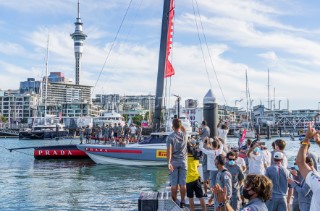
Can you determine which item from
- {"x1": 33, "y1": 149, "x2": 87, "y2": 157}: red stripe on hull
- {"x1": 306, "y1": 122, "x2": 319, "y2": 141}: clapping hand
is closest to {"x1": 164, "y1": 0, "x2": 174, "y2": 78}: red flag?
{"x1": 33, "y1": 149, "x2": 87, "y2": 157}: red stripe on hull

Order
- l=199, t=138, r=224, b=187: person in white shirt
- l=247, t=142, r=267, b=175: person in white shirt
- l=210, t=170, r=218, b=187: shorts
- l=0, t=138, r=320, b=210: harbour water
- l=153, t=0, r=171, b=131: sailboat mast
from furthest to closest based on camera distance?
1. l=153, t=0, r=171, b=131: sailboat mast
2. l=0, t=138, r=320, b=210: harbour water
3. l=247, t=142, r=267, b=175: person in white shirt
4. l=199, t=138, r=224, b=187: person in white shirt
5. l=210, t=170, r=218, b=187: shorts

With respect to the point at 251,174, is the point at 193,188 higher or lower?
lower

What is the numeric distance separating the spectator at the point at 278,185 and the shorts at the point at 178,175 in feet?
7.40

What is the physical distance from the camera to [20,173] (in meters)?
25.3

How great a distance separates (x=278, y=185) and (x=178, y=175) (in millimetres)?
2524

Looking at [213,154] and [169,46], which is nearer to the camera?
[213,154]

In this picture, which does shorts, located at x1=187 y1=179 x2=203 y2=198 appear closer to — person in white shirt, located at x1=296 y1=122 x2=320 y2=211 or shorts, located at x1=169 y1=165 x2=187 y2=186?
shorts, located at x1=169 y1=165 x2=187 y2=186

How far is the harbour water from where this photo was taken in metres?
14.7

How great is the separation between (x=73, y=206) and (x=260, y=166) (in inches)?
274

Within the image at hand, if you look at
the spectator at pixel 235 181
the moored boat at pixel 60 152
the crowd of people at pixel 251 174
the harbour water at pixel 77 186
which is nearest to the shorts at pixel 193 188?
the crowd of people at pixel 251 174

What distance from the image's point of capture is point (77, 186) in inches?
763

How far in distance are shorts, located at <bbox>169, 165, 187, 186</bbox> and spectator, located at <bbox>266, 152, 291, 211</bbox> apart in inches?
88.9

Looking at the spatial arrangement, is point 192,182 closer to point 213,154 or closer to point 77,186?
point 213,154

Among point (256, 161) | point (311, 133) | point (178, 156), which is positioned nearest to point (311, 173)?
point (311, 133)
